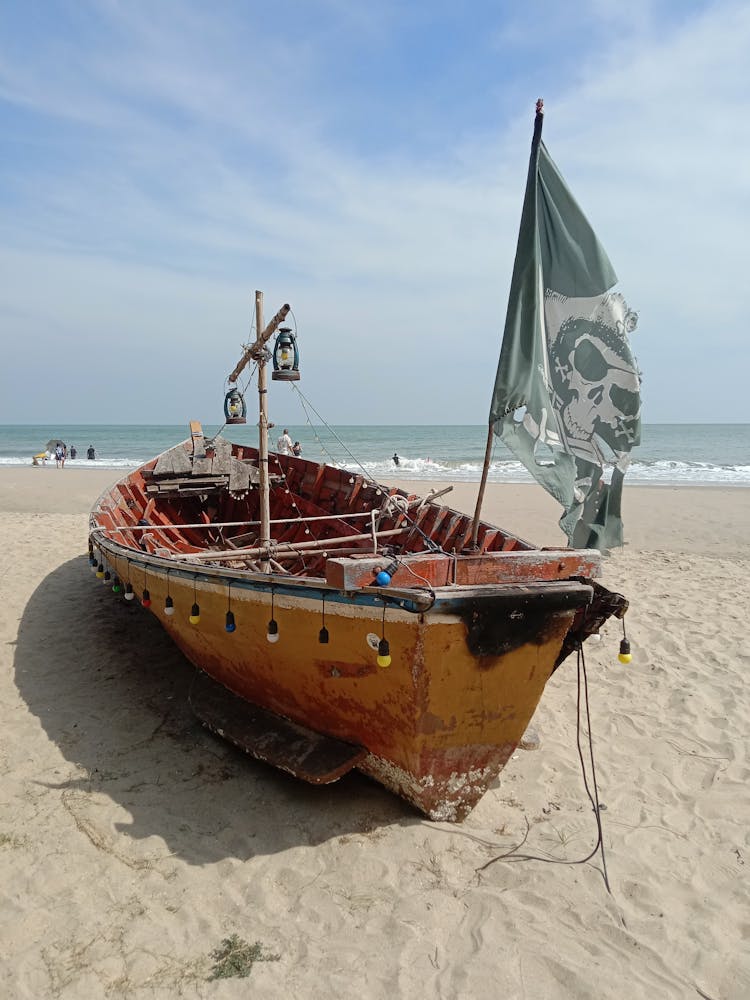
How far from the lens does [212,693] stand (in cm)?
431

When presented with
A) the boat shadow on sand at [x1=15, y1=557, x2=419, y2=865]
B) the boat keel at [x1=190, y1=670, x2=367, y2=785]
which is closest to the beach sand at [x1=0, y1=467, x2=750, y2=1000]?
the boat shadow on sand at [x1=15, y1=557, x2=419, y2=865]

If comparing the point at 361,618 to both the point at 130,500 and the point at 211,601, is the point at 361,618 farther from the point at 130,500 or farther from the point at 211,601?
the point at 130,500

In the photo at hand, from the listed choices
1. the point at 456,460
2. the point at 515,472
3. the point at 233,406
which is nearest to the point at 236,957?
the point at 233,406

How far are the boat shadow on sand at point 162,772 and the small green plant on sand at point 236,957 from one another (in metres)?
0.53

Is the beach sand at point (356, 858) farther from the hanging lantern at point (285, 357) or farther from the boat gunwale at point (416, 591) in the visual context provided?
the hanging lantern at point (285, 357)

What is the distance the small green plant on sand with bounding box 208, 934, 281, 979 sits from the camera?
249 centimetres

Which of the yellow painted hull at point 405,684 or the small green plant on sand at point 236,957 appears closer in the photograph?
the small green plant on sand at point 236,957

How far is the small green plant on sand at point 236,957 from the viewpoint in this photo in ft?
8.17

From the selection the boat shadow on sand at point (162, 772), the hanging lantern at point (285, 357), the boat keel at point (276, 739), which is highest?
the hanging lantern at point (285, 357)

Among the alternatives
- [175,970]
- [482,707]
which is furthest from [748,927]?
[175,970]

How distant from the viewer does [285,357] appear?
193 inches

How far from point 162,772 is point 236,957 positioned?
1.44m

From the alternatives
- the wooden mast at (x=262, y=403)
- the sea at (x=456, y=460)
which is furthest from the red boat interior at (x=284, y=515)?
the sea at (x=456, y=460)

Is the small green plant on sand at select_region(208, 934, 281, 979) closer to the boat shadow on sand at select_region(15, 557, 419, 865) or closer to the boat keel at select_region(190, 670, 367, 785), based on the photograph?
the boat shadow on sand at select_region(15, 557, 419, 865)
